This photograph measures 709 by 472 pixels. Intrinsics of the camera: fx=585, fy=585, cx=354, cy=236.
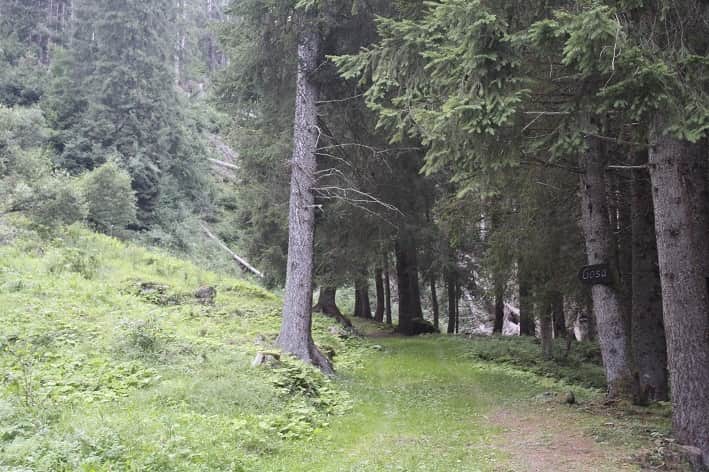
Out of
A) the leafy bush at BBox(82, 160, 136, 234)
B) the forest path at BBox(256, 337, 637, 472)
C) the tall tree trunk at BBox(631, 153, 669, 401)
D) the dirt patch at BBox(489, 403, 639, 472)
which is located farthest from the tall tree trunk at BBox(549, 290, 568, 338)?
the leafy bush at BBox(82, 160, 136, 234)

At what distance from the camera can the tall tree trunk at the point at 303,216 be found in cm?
1071

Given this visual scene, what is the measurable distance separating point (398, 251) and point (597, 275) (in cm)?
1031

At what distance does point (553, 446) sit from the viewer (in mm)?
6551

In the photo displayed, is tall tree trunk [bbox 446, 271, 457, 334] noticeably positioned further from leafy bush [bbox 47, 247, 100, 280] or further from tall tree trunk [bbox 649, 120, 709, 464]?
tall tree trunk [bbox 649, 120, 709, 464]

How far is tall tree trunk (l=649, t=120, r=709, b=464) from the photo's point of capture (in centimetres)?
615

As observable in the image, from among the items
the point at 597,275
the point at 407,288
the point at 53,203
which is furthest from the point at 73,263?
the point at 597,275

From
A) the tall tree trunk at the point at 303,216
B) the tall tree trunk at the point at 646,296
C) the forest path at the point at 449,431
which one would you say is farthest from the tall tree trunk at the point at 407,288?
the tall tree trunk at the point at 646,296

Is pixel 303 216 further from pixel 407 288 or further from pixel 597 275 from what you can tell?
pixel 407 288

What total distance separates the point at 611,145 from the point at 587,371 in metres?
6.08

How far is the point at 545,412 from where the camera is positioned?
8.46m

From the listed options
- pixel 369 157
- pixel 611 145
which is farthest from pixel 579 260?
pixel 369 157

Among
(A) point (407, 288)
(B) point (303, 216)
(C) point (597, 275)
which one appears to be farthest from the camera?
(A) point (407, 288)

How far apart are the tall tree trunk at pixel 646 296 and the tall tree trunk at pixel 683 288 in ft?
10.4

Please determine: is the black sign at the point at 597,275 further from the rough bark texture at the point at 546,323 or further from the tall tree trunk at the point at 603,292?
the rough bark texture at the point at 546,323
